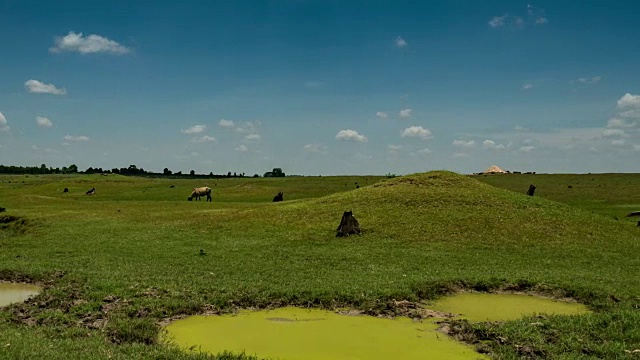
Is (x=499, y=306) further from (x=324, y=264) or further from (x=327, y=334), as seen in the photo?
(x=324, y=264)

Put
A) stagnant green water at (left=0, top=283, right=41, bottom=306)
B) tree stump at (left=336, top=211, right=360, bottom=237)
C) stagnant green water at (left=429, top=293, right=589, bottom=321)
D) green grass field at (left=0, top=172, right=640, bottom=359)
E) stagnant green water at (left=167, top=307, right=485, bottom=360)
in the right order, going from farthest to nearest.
→ tree stump at (left=336, top=211, right=360, bottom=237), stagnant green water at (left=0, top=283, right=41, bottom=306), stagnant green water at (left=429, top=293, right=589, bottom=321), green grass field at (left=0, top=172, right=640, bottom=359), stagnant green water at (left=167, top=307, right=485, bottom=360)

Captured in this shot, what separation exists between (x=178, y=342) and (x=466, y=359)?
7.21 metres

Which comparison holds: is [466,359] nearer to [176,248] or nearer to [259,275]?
[259,275]

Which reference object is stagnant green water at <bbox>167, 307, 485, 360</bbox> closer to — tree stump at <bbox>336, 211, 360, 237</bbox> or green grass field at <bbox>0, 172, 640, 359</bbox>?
green grass field at <bbox>0, 172, 640, 359</bbox>

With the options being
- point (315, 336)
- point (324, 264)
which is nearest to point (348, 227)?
point (324, 264)

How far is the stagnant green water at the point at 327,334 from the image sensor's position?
40.5ft

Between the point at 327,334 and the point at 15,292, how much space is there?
1337 centimetres

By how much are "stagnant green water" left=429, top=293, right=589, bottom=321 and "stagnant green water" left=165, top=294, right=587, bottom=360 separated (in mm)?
32

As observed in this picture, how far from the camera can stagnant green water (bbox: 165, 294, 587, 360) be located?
40.5 feet

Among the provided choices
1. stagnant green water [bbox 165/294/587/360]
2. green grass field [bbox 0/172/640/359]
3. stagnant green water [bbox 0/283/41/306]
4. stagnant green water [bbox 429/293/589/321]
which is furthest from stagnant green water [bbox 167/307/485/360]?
stagnant green water [bbox 0/283/41/306]

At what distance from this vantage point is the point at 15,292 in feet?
64.3

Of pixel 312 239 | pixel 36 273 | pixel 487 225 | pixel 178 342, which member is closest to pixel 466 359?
pixel 178 342

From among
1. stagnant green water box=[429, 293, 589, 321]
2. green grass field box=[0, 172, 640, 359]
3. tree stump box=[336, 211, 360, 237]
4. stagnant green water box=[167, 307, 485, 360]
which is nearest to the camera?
stagnant green water box=[167, 307, 485, 360]

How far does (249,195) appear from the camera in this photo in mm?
82000
